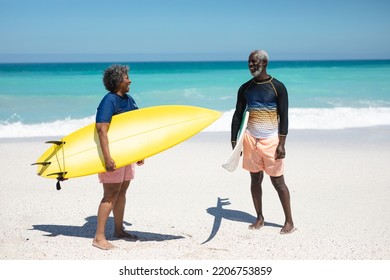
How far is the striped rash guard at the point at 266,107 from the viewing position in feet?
12.2

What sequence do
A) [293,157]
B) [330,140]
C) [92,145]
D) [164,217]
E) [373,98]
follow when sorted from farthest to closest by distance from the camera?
[373,98] < [330,140] < [293,157] < [164,217] < [92,145]

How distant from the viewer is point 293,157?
6.76 metres

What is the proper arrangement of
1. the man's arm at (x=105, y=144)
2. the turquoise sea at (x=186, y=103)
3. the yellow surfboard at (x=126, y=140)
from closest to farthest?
the man's arm at (x=105, y=144)
the yellow surfboard at (x=126, y=140)
the turquoise sea at (x=186, y=103)

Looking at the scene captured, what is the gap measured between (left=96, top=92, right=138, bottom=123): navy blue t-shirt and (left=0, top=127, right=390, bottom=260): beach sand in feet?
3.29

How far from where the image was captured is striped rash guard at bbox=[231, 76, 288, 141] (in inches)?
147

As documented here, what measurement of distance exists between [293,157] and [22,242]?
4.06 metres

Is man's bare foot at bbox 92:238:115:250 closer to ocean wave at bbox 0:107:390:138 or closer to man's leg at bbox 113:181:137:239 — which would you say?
man's leg at bbox 113:181:137:239

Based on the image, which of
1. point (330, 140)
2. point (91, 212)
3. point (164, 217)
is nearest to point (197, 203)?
point (164, 217)

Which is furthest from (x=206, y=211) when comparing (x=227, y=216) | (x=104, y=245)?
(x=104, y=245)

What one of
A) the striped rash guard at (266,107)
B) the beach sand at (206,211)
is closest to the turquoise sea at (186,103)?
the beach sand at (206,211)

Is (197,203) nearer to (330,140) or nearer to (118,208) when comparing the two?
(118,208)

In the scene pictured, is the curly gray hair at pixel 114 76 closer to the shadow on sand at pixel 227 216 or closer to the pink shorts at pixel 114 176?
the pink shorts at pixel 114 176

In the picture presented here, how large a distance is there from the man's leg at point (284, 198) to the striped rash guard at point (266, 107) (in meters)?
0.38

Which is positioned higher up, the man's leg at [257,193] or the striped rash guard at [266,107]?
the striped rash guard at [266,107]
